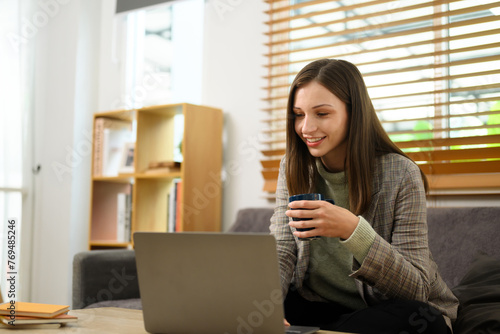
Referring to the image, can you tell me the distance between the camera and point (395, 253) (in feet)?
4.35

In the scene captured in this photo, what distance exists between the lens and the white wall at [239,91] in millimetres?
3068

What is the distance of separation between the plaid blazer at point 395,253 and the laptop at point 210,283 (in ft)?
0.88

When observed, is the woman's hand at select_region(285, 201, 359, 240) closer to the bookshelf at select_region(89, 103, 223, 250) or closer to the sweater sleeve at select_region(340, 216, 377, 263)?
the sweater sleeve at select_region(340, 216, 377, 263)

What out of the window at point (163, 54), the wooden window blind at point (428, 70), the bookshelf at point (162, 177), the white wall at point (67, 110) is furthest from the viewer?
the white wall at point (67, 110)

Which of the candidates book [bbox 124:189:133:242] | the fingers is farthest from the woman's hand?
book [bbox 124:189:133:242]

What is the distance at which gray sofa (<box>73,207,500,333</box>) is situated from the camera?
1.75 m

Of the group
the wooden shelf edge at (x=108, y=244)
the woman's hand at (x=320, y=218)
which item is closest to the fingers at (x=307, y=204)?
the woman's hand at (x=320, y=218)

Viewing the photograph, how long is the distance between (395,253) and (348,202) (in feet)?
1.06

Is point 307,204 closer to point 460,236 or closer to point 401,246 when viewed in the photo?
point 401,246

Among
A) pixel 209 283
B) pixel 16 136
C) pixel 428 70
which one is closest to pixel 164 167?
pixel 16 136

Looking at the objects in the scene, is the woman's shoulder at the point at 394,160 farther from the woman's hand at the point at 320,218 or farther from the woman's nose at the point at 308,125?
the woman's hand at the point at 320,218

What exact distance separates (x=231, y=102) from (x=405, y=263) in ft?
6.56

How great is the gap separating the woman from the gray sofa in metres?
0.21

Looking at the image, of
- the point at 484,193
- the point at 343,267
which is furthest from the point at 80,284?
the point at 484,193
